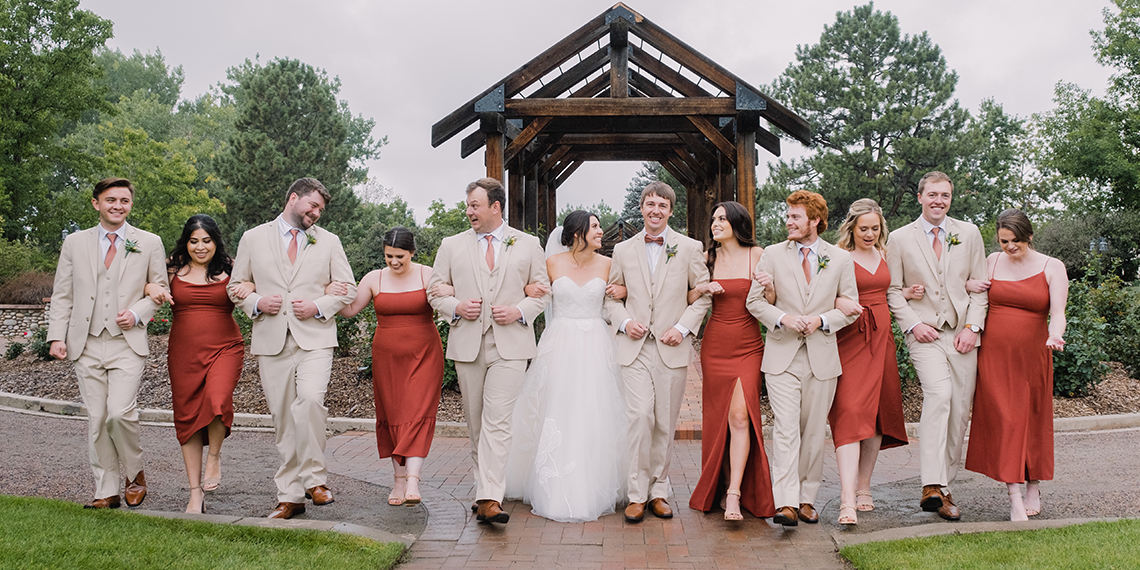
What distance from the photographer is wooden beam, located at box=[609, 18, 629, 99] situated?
12.6 metres

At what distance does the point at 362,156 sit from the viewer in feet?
200

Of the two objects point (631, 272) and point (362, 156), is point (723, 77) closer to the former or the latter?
point (631, 272)

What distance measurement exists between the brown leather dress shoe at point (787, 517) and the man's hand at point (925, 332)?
1.38 m

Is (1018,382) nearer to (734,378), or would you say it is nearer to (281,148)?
(734,378)

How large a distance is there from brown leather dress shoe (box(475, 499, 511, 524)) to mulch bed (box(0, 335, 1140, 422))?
372 centimetres

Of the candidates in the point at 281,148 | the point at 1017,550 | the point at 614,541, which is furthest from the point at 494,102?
the point at 281,148

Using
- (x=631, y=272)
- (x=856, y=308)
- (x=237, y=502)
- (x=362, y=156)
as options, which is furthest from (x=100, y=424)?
(x=362, y=156)

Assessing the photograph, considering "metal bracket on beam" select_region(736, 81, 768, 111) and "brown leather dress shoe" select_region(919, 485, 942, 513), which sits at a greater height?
"metal bracket on beam" select_region(736, 81, 768, 111)

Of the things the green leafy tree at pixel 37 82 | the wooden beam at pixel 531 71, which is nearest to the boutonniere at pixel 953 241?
the wooden beam at pixel 531 71

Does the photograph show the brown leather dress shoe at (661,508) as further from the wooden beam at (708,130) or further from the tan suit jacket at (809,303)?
the wooden beam at (708,130)

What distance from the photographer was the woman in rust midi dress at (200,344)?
17.6 ft

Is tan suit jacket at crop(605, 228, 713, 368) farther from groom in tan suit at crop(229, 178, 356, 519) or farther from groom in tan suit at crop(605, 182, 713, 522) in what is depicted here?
groom in tan suit at crop(229, 178, 356, 519)

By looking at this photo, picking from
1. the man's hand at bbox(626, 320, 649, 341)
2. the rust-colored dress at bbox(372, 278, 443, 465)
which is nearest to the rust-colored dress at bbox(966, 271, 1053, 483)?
the man's hand at bbox(626, 320, 649, 341)

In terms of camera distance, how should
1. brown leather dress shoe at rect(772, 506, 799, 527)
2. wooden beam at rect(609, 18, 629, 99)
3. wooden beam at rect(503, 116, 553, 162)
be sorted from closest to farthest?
brown leather dress shoe at rect(772, 506, 799, 527) → wooden beam at rect(503, 116, 553, 162) → wooden beam at rect(609, 18, 629, 99)
